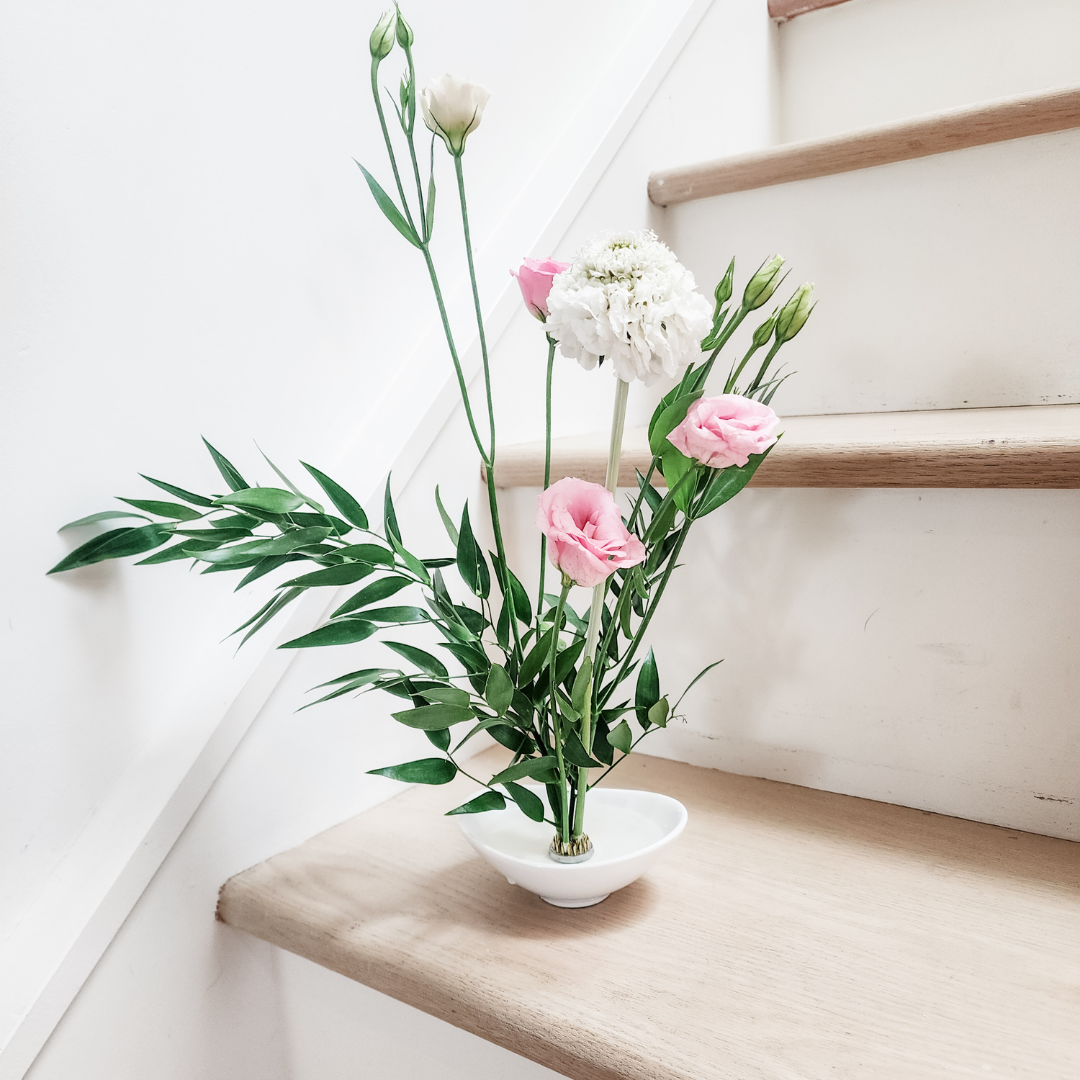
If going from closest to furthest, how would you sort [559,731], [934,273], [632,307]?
[632,307] → [559,731] → [934,273]

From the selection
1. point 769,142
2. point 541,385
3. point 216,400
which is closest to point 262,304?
point 216,400

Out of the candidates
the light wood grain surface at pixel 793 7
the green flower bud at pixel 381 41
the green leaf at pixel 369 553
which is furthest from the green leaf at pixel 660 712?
the light wood grain surface at pixel 793 7

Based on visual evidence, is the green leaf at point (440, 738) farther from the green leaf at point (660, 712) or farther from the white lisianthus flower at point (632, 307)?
the white lisianthus flower at point (632, 307)

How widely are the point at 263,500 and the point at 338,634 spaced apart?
100 millimetres

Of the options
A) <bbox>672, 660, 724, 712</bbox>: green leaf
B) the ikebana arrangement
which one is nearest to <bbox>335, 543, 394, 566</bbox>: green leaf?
the ikebana arrangement

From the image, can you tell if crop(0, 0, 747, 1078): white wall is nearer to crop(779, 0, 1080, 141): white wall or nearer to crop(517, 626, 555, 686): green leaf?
crop(517, 626, 555, 686): green leaf

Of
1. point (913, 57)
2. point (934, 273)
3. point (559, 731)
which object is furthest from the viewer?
point (913, 57)

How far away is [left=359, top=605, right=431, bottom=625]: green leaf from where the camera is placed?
0.60 metres

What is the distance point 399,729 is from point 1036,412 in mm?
655

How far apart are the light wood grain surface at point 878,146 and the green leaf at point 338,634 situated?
703mm

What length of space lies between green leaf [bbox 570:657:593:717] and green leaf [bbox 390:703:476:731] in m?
0.07

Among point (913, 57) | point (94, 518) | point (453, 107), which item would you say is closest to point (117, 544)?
point (94, 518)

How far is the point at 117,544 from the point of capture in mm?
591

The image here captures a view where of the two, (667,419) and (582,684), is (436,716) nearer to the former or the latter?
(582,684)
